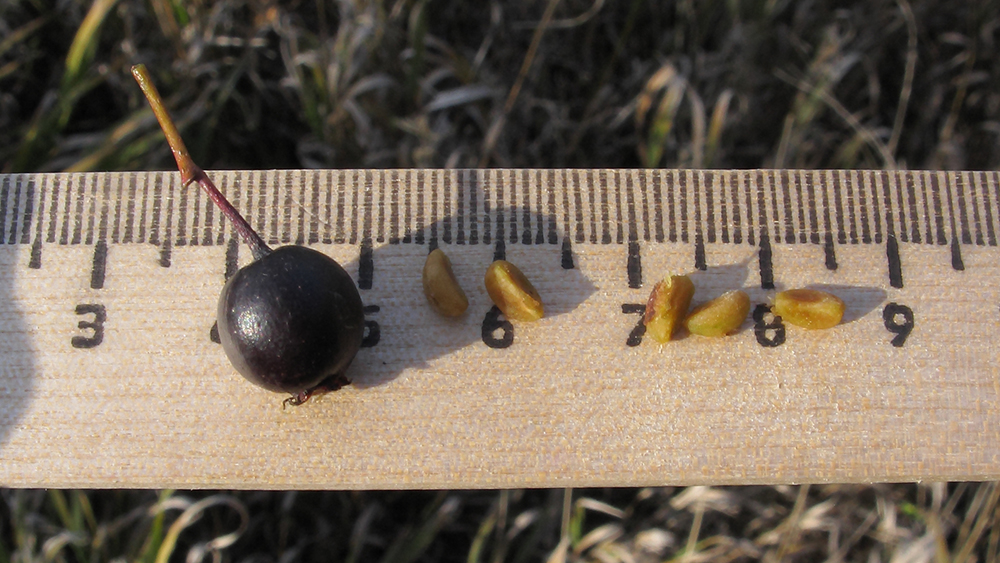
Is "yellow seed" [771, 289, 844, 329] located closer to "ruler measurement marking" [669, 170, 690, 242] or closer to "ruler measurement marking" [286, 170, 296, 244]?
"ruler measurement marking" [669, 170, 690, 242]

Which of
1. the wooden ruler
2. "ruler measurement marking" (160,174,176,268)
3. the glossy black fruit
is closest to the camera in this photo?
the glossy black fruit

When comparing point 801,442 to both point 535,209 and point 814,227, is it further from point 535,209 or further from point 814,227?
point 535,209

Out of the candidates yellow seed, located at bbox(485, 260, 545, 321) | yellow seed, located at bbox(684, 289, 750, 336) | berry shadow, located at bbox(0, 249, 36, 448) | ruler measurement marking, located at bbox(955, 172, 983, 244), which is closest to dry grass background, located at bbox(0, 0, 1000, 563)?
berry shadow, located at bbox(0, 249, 36, 448)

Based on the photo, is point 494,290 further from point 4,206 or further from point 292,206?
point 4,206

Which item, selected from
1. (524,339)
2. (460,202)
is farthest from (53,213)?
(524,339)

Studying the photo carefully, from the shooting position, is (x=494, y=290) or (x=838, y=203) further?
(x=838, y=203)

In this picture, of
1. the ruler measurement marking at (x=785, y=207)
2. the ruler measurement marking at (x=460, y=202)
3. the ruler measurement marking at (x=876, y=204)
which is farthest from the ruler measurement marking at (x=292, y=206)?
the ruler measurement marking at (x=876, y=204)
